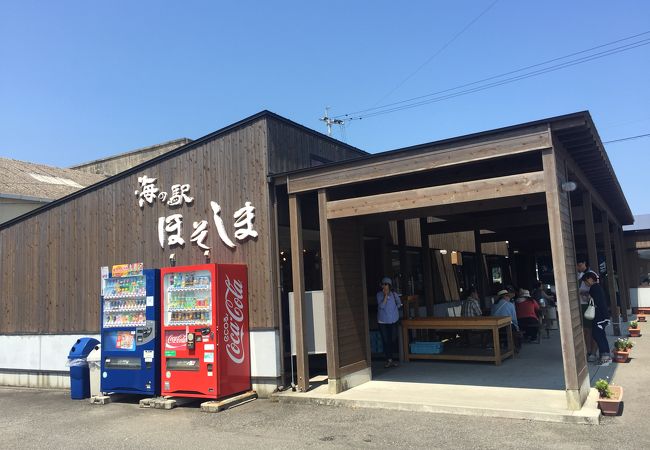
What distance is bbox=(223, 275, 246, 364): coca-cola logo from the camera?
309 inches

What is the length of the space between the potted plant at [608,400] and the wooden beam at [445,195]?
2.39 metres

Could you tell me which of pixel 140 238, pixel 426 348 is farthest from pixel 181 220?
pixel 426 348

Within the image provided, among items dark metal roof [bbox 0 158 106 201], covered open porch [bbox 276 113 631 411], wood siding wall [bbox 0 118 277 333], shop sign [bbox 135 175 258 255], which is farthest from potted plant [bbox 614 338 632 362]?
dark metal roof [bbox 0 158 106 201]

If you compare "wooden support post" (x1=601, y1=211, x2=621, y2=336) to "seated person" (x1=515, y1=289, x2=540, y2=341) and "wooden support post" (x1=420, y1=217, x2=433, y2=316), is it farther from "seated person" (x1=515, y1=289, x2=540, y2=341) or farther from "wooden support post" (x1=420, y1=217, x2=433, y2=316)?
"wooden support post" (x1=420, y1=217, x2=433, y2=316)

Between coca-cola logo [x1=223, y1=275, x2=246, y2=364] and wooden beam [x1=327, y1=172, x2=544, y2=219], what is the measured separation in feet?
6.05

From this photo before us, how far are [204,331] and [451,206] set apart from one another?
14.0ft

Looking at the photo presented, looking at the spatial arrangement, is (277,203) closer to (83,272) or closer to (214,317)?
(214,317)

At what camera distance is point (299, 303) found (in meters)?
8.04

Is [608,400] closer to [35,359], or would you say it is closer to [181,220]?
[181,220]

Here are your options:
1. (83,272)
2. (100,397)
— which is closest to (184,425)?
(100,397)

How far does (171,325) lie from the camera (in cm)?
806

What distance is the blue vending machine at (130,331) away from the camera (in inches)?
320

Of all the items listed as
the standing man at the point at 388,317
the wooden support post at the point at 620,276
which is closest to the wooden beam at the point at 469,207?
the standing man at the point at 388,317

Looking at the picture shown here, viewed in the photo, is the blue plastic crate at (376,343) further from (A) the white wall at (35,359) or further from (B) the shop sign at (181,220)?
(A) the white wall at (35,359)
